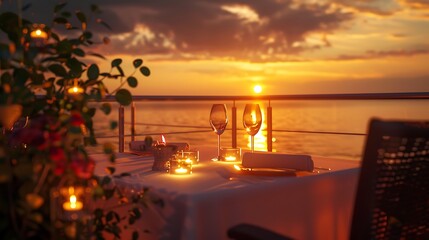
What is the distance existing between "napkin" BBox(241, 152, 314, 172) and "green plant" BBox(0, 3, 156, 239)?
1.73ft

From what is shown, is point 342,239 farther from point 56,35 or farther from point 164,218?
point 56,35

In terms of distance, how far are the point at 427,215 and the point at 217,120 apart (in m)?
0.88

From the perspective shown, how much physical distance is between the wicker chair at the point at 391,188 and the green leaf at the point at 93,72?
0.48m

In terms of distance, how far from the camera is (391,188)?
112cm

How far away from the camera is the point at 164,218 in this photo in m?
1.24

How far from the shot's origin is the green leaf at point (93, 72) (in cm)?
111

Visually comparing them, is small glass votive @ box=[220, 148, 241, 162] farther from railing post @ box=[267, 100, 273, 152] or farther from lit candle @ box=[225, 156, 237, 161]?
railing post @ box=[267, 100, 273, 152]

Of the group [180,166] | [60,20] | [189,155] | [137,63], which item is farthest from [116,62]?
[189,155]

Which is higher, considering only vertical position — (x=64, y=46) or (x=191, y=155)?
(x=64, y=46)

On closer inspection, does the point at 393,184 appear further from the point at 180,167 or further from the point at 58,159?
the point at 58,159

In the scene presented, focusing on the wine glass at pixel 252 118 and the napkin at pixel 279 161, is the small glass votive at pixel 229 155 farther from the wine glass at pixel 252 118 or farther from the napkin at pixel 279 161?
the napkin at pixel 279 161

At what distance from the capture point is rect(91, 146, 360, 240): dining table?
3.89ft

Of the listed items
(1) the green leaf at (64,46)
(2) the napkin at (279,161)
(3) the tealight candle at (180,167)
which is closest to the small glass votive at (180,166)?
(3) the tealight candle at (180,167)

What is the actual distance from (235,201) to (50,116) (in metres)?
0.55
